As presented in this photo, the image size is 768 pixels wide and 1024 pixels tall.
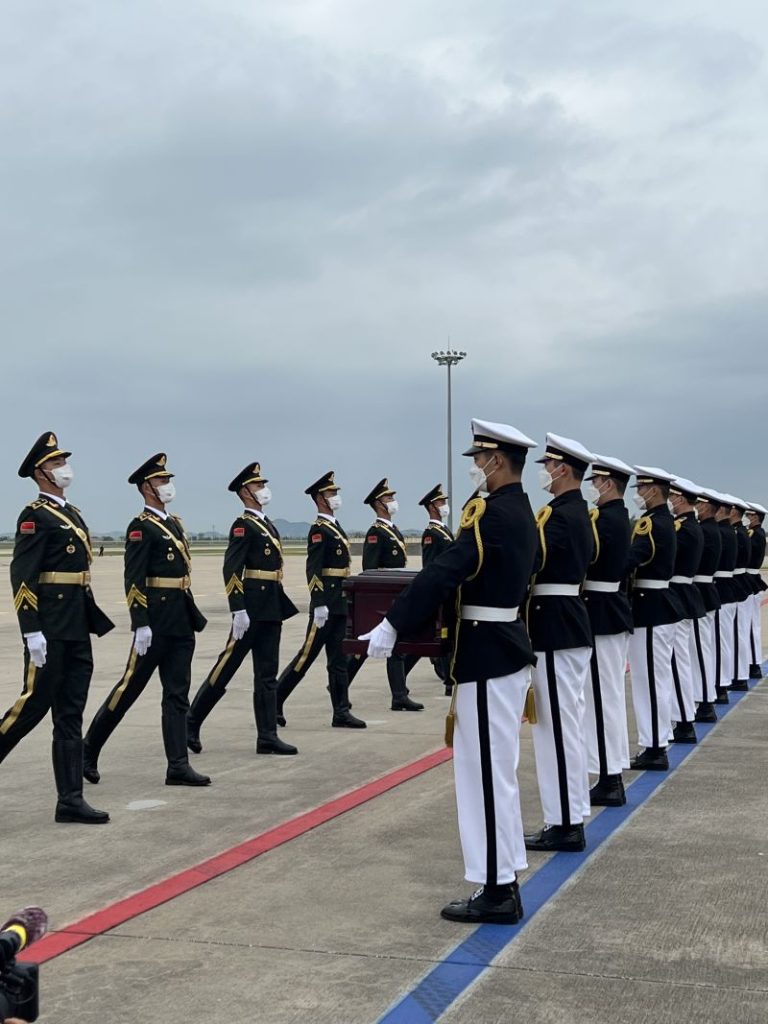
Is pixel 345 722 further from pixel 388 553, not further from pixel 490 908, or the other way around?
pixel 490 908

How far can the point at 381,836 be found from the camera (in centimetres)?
594

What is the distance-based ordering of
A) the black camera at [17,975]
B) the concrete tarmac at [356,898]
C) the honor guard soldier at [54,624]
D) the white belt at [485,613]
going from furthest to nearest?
the honor guard soldier at [54,624], the white belt at [485,613], the concrete tarmac at [356,898], the black camera at [17,975]

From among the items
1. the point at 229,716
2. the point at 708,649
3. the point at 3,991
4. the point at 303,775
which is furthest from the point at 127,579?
the point at 708,649

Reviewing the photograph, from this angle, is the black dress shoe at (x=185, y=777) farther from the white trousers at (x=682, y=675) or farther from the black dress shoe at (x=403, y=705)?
the black dress shoe at (x=403, y=705)

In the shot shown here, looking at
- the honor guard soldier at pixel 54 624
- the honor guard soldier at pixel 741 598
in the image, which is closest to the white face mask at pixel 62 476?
the honor guard soldier at pixel 54 624

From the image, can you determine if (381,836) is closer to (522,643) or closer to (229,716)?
(522,643)

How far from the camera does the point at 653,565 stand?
26.0ft

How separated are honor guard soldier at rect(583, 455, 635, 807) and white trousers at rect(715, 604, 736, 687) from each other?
4.30 m

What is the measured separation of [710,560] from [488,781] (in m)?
5.67

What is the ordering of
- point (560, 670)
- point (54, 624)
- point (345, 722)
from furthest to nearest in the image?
1. point (345, 722)
2. point (54, 624)
3. point (560, 670)

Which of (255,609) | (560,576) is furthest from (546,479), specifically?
(255,609)

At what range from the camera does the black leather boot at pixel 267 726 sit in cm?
835

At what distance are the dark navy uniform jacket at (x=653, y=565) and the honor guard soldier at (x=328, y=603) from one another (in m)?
2.56

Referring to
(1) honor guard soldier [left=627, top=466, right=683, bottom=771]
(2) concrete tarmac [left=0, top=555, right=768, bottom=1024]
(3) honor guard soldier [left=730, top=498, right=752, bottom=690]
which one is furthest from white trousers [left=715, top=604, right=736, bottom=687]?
(1) honor guard soldier [left=627, top=466, right=683, bottom=771]
